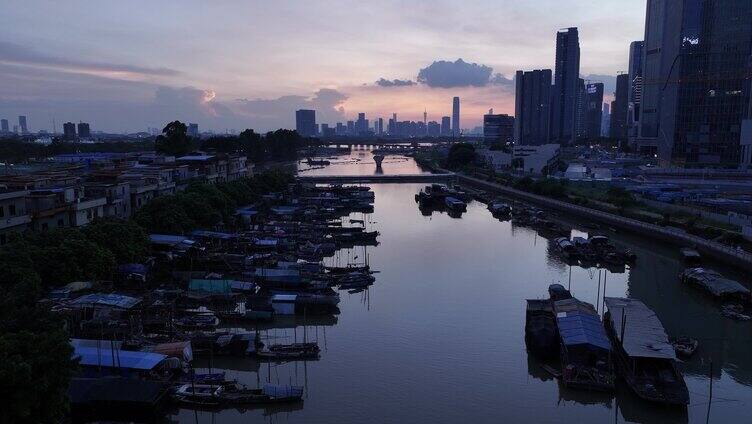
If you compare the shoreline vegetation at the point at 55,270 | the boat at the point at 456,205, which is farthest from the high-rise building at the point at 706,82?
the shoreline vegetation at the point at 55,270

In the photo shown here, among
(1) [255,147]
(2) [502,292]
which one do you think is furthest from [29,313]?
(1) [255,147]

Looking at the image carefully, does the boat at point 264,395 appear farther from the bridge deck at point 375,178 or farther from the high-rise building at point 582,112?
the high-rise building at point 582,112

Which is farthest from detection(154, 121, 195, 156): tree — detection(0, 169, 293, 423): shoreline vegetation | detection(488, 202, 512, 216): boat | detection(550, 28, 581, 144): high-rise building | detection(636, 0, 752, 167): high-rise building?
detection(550, 28, 581, 144): high-rise building

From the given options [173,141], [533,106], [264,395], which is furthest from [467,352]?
[533,106]

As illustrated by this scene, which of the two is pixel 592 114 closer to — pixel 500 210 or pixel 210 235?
pixel 500 210

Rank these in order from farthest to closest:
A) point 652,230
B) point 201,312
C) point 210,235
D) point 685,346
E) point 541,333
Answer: point 652,230 < point 210,235 < point 201,312 < point 685,346 < point 541,333

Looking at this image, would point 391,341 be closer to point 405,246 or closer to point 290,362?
point 290,362
